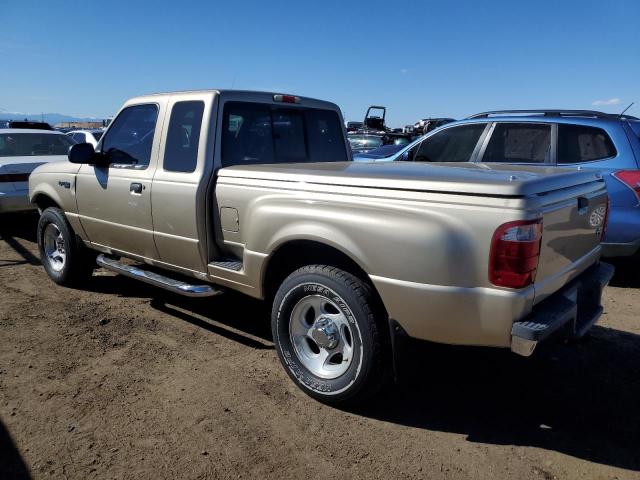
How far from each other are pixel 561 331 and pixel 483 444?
2.48 feet

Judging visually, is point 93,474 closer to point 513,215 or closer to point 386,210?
point 386,210

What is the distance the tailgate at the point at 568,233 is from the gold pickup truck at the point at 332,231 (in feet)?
0.05

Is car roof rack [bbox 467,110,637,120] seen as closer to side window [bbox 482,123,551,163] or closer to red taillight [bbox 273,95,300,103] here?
side window [bbox 482,123,551,163]

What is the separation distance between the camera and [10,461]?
2.62m

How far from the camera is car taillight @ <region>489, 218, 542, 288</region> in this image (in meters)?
2.38

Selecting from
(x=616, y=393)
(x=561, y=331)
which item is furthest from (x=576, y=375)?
(x=561, y=331)

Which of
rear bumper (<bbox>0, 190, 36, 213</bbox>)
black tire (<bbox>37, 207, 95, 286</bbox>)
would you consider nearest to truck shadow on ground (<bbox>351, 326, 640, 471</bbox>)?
black tire (<bbox>37, 207, 95, 286</bbox>)

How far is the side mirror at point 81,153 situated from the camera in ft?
14.8

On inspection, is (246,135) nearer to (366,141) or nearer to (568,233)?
(568,233)

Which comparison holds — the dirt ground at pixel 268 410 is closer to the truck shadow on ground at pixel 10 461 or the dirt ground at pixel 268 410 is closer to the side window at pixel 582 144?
the truck shadow on ground at pixel 10 461

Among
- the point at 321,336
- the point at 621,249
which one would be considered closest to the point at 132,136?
the point at 321,336

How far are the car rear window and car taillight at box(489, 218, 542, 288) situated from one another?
2215 millimetres

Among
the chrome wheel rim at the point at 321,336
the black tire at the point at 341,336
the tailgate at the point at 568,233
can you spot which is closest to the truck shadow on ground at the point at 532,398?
the black tire at the point at 341,336

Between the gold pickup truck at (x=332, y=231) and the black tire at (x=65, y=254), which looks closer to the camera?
the gold pickup truck at (x=332, y=231)
